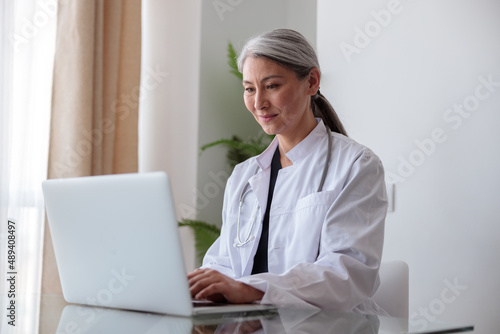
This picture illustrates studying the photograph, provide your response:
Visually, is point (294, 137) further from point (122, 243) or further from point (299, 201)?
point (122, 243)

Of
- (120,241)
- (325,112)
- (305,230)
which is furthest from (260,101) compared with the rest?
(120,241)

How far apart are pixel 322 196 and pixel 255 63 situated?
1.46 feet

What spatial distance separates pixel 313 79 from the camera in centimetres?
175

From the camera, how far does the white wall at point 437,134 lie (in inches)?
76.6

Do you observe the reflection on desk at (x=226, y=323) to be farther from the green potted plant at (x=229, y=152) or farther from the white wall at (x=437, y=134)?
the green potted plant at (x=229, y=152)

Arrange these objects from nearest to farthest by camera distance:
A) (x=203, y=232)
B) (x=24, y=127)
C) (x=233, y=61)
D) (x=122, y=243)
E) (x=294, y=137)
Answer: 1. (x=122, y=243)
2. (x=294, y=137)
3. (x=24, y=127)
4. (x=203, y=232)
5. (x=233, y=61)

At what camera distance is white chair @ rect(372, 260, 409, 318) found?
158 centimetres

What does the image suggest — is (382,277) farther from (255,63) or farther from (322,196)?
(255,63)

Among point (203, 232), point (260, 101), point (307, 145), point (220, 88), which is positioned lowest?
point (203, 232)

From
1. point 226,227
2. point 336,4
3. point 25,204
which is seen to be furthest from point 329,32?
point 25,204

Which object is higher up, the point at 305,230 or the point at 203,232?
the point at 305,230

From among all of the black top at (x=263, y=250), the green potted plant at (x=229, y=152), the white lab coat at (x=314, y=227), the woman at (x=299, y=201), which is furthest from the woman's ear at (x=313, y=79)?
the green potted plant at (x=229, y=152)

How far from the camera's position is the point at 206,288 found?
1.15 meters

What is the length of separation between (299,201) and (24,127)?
5.98ft
